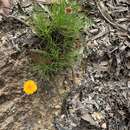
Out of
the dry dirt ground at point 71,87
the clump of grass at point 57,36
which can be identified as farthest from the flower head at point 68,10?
the dry dirt ground at point 71,87

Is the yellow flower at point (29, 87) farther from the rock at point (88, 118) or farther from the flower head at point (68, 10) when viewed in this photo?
the flower head at point (68, 10)

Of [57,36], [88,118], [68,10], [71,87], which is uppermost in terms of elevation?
[68,10]

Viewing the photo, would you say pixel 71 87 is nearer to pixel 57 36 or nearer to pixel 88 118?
pixel 88 118

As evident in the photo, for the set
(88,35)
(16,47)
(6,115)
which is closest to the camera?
(6,115)

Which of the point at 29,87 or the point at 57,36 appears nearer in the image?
the point at 29,87

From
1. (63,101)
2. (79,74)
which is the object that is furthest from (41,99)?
(79,74)

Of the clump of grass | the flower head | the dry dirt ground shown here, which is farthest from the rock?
the flower head

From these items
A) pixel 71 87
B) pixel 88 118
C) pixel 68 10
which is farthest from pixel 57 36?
pixel 88 118

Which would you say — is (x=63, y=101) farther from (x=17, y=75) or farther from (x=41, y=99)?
(x=17, y=75)
